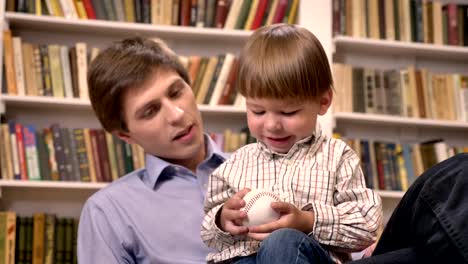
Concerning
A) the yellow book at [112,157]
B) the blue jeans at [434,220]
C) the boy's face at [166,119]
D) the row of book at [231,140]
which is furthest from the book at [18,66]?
the blue jeans at [434,220]

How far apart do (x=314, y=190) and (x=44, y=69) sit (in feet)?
6.85

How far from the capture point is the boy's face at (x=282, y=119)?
4.31ft

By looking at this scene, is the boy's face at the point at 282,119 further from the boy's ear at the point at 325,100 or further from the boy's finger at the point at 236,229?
the boy's finger at the point at 236,229

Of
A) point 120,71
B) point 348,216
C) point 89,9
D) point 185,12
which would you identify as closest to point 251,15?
point 185,12

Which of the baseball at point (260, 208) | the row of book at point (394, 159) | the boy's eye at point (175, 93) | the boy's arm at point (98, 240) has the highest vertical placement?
the boy's eye at point (175, 93)

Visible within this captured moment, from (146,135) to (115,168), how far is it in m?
1.31

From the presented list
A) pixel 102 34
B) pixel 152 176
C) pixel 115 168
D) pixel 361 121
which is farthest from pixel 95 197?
pixel 361 121

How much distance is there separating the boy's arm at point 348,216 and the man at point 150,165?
0.48 m

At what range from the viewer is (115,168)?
3061 mm

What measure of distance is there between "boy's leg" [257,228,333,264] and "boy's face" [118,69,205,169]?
65 centimetres

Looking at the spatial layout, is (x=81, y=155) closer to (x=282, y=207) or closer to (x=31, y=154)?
(x=31, y=154)

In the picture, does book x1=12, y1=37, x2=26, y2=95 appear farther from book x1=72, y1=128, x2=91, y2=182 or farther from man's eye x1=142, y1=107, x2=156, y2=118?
man's eye x1=142, y1=107, x2=156, y2=118

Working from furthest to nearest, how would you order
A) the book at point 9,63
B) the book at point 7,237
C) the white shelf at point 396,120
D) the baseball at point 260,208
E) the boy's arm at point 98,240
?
the white shelf at point 396,120 < the book at point 9,63 < the book at point 7,237 < the boy's arm at point 98,240 < the baseball at point 260,208

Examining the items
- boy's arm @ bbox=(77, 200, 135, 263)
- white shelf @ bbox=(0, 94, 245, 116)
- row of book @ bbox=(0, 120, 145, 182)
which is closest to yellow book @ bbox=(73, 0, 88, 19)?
white shelf @ bbox=(0, 94, 245, 116)
